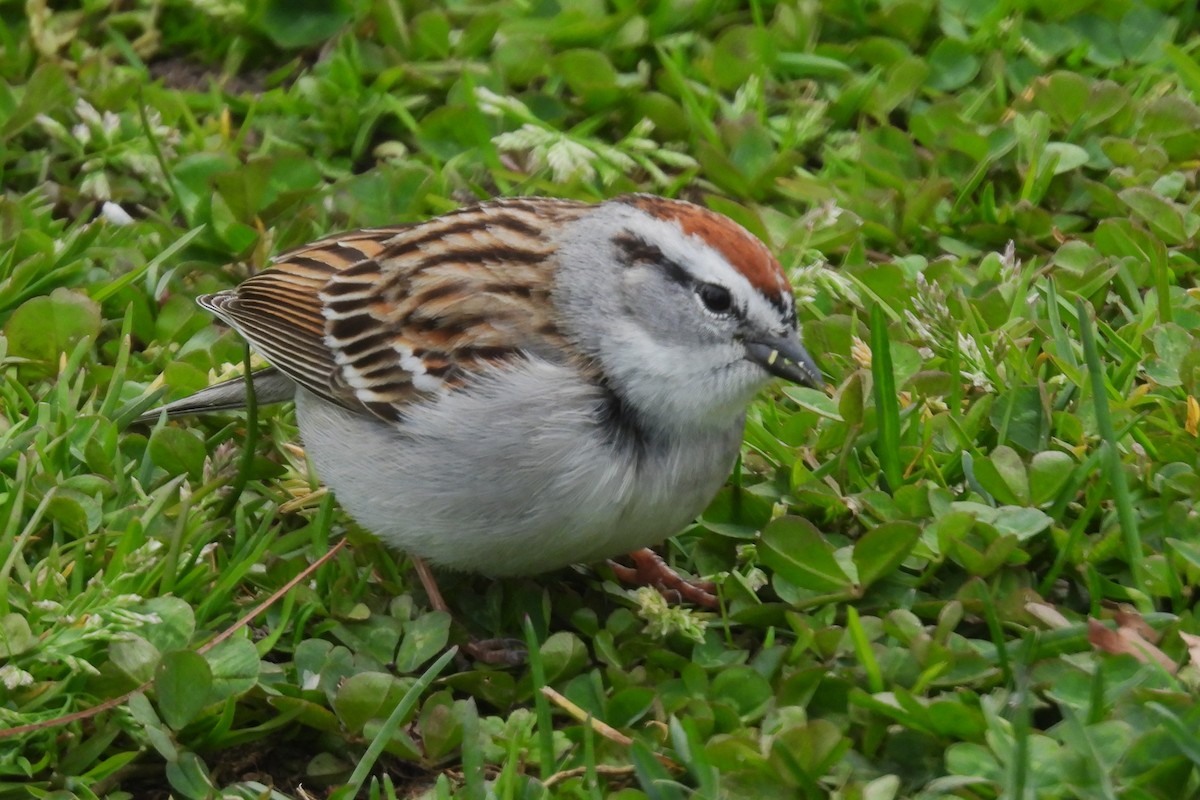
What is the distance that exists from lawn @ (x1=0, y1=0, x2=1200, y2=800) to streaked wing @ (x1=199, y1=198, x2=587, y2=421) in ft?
0.75

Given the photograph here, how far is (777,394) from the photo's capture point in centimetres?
457

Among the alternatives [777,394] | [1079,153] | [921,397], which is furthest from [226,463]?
[1079,153]

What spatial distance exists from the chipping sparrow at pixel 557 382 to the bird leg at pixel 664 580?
26cm

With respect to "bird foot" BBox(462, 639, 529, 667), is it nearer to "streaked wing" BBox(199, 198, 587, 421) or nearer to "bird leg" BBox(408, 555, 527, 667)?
"bird leg" BBox(408, 555, 527, 667)

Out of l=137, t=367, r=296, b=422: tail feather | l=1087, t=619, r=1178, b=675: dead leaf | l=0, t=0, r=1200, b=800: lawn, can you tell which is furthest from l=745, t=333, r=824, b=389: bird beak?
l=137, t=367, r=296, b=422: tail feather

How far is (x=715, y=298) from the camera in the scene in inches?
147

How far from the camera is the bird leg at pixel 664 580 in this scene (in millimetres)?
4004

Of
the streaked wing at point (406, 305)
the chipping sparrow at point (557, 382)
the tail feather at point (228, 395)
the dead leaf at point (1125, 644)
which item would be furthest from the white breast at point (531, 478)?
the dead leaf at point (1125, 644)

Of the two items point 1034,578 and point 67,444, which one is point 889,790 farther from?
point 67,444

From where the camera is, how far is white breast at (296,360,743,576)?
3604 mm

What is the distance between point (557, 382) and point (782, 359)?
53cm

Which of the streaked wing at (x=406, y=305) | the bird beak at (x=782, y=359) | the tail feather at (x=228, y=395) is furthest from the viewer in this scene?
the tail feather at (x=228, y=395)

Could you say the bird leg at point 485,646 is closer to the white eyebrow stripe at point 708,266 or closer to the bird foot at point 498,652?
the bird foot at point 498,652

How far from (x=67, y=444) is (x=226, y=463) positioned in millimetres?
422
